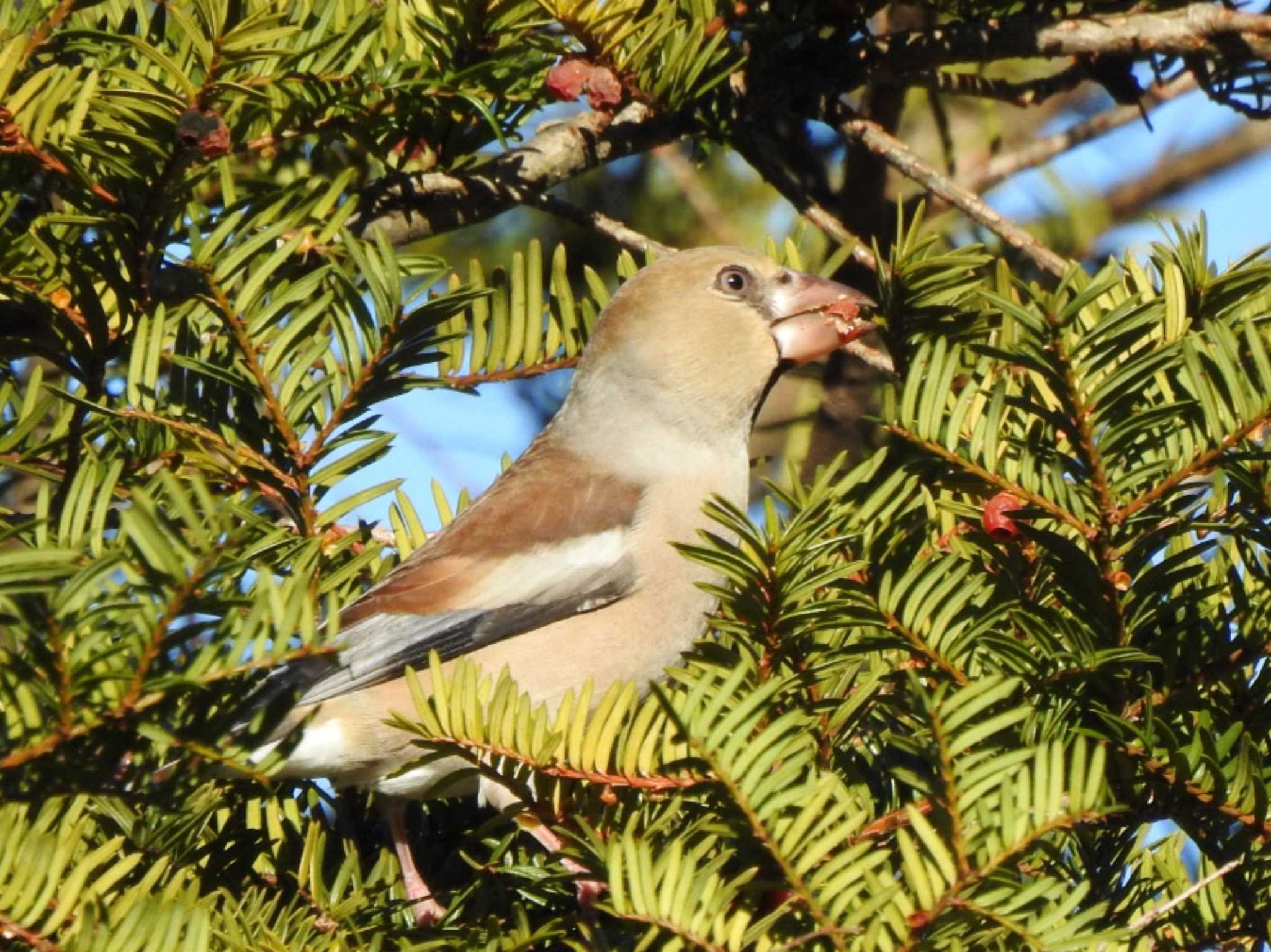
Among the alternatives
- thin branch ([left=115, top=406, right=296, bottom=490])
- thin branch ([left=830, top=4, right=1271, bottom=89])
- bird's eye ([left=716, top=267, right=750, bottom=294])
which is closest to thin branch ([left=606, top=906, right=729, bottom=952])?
thin branch ([left=115, top=406, right=296, bottom=490])

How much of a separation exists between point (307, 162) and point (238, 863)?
5.47ft

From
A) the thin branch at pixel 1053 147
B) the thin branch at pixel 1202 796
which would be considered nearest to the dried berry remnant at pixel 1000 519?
the thin branch at pixel 1202 796

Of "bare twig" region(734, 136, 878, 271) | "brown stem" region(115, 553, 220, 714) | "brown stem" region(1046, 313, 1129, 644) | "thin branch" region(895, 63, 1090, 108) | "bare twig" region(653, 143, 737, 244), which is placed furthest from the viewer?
"bare twig" region(653, 143, 737, 244)

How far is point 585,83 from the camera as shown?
2766 millimetres

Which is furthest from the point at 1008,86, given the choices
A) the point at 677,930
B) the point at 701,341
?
the point at 677,930

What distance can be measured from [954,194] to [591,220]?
0.76 metres

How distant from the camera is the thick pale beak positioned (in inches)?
129

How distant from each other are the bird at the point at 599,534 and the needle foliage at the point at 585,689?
176mm

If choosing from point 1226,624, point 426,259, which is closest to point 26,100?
point 426,259

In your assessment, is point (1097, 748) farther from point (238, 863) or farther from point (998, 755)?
point (238, 863)

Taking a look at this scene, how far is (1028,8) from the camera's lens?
10.0 feet

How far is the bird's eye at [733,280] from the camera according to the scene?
369 cm

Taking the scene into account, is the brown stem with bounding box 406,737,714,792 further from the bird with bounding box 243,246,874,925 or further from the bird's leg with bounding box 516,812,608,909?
the bird with bounding box 243,246,874,925

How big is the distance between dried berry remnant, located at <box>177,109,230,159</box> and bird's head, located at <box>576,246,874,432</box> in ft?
4.67
